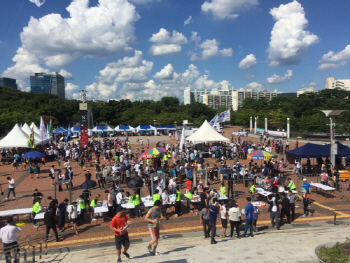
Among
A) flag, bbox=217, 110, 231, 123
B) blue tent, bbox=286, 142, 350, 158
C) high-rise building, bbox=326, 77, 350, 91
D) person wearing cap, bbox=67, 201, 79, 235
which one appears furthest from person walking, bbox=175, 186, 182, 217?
high-rise building, bbox=326, 77, 350, 91

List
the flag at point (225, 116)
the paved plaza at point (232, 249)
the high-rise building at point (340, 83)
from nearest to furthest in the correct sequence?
the paved plaza at point (232, 249)
the flag at point (225, 116)
the high-rise building at point (340, 83)

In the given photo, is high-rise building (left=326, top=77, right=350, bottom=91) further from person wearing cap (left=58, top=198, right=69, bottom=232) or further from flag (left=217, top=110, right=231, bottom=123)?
person wearing cap (left=58, top=198, right=69, bottom=232)

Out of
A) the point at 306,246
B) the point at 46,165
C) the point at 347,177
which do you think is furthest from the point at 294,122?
the point at 306,246

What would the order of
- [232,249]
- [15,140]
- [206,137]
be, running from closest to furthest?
[232,249] < [206,137] < [15,140]

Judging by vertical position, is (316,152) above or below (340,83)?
below

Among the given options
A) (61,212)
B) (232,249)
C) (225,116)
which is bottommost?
(232,249)

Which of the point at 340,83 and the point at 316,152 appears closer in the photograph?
the point at 316,152

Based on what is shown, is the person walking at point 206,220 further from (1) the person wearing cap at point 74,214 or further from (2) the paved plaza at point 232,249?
(1) the person wearing cap at point 74,214

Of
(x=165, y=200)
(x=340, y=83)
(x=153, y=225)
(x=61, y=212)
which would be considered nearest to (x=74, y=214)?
(x=61, y=212)

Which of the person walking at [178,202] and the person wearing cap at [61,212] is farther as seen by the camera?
the person walking at [178,202]

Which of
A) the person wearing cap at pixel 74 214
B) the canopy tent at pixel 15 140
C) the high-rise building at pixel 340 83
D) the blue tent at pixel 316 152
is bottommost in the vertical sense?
the person wearing cap at pixel 74 214

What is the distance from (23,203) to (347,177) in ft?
58.4

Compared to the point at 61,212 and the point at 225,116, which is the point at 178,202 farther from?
the point at 225,116

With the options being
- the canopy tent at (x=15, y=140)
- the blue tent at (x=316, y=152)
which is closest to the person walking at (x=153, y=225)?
the blue tent at (x=316, y=152)
